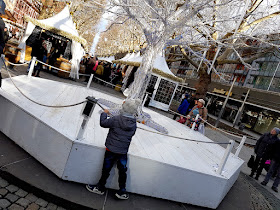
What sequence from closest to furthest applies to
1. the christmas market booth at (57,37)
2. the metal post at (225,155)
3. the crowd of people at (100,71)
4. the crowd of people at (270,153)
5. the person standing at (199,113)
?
the metal post at (225,155) → the crowd of people at (270,153) → the person standing at (199,113) → the christmas market booth at (57,37) → the crowd of people at (100,71)

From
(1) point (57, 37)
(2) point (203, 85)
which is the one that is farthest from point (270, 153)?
(1) point (57, 37)

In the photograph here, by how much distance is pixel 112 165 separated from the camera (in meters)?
3.03

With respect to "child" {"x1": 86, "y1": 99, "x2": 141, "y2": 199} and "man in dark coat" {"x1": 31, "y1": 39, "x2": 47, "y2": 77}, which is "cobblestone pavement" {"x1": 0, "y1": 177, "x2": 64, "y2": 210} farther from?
"man in dark coat" {"x1": 31, "y1": 39, "x2": 47, "y2": 77}

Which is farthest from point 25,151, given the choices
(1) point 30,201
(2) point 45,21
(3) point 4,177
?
(2) point 45,21

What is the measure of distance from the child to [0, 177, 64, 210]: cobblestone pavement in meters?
0.66

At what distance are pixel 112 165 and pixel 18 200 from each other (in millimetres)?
1314

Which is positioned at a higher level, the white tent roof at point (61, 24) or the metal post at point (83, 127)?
the white tent roof at point (61, 24)

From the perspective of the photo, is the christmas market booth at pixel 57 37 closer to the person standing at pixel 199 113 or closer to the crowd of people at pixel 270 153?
the person standing at pixel 199 113

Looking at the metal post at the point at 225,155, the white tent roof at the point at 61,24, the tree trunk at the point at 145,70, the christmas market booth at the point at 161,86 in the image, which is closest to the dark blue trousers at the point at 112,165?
the metal post at the point at 225,155

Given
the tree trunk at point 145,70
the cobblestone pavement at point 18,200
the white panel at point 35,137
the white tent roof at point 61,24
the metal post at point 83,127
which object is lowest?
the cobblestone pavement at point 18,200

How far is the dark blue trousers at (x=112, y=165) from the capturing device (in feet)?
9.81

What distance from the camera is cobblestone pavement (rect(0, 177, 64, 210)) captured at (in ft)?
8.27

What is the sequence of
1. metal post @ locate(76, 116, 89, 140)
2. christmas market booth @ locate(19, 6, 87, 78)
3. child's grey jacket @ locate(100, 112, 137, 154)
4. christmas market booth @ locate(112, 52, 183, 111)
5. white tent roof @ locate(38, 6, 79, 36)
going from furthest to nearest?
1. christmas market booth @ locate(112, 52, 183, 111)
2. white tent roof @ locate(38, 6, 79, 36)
3. christmas market booth @ locate(19, 6, 87, 78)
4. metal post @ locate(76, 116, 89, 140)
5. child's grey jacket @ locate(100, 112, 137, 154)

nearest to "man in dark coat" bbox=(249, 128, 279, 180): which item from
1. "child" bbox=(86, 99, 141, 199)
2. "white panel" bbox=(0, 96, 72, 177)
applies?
"child" bbox=(86, 99, 141, 199)
